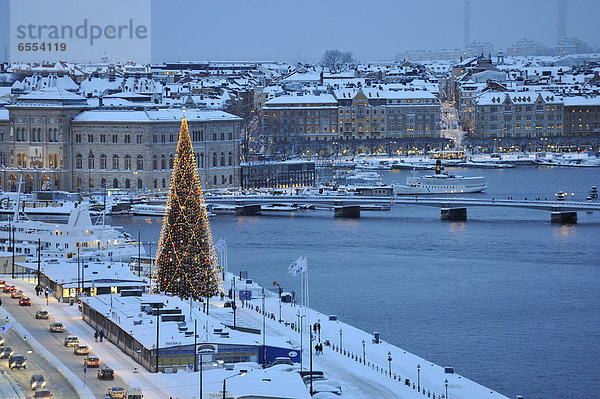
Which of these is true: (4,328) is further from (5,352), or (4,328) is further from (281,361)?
(281,361)

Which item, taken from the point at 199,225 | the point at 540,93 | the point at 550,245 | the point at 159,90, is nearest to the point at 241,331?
the point at 199,225

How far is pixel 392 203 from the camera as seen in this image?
46.3 metres

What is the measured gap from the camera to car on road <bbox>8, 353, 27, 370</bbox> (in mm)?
20328

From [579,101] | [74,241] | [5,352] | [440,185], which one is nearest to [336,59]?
[579,101]

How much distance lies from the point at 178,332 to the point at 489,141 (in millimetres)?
56946

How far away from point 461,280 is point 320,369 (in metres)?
10.7

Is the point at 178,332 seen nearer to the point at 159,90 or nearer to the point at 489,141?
the point at 159,90

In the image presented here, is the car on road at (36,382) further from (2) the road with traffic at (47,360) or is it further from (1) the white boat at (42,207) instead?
(1) the white boat at (42,207)

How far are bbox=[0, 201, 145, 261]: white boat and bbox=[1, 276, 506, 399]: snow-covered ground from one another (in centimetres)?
892

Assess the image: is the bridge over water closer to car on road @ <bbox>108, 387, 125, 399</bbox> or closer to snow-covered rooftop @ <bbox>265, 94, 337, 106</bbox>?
snow-covered rooftop @ <bbox>265, 94, 337, 106</bbox>

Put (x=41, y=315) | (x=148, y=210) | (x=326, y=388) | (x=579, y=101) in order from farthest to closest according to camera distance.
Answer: (x=579, y=101), (x=148, y=210), (x=41, y=315), (x=326, y=388)

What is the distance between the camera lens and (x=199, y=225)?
26.0 m

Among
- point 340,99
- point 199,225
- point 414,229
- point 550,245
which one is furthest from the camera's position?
point 340,99

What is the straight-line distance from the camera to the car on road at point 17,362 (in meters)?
20.3
